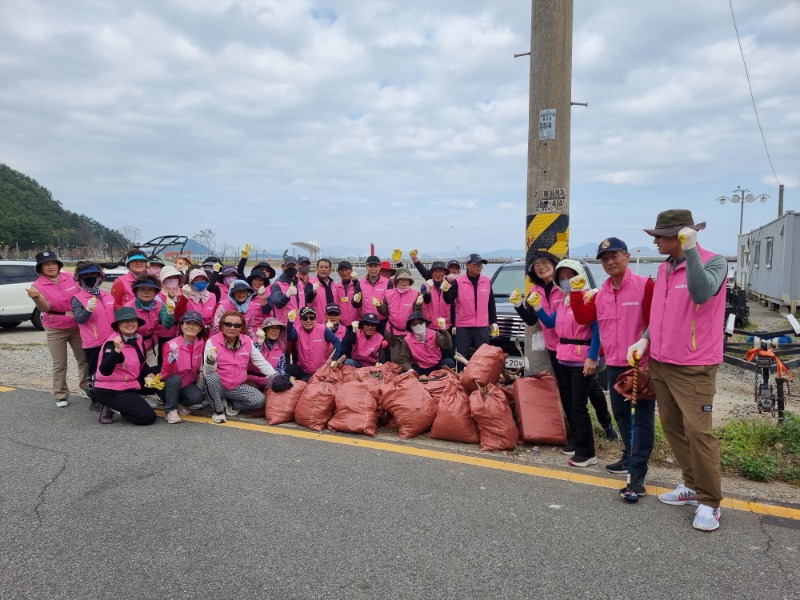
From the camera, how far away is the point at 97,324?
226 inches

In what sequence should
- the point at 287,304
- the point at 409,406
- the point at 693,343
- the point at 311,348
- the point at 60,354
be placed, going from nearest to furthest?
the point at 693,343 < the point at 409,406 < the point at 60,354 < the point at 311,348 < the point at 287,304

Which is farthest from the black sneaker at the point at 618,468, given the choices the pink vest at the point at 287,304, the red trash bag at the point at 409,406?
the pink vest at the point at 287,304

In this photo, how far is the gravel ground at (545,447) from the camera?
11.8ft

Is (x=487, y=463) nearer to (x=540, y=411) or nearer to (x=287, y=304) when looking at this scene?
(x=540, y=411)

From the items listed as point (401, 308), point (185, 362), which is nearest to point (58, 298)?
point (185, 362)

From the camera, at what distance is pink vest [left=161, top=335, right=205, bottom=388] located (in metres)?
5.44

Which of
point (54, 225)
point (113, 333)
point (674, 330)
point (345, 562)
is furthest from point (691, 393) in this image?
point (54, 225)

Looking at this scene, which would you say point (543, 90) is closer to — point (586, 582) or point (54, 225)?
point (586, 582)

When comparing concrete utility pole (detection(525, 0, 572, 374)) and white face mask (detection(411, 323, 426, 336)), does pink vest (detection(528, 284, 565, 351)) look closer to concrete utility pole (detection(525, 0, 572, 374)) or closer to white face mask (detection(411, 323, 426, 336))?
concrete utility pole (detection(525, 0, 572, 374))

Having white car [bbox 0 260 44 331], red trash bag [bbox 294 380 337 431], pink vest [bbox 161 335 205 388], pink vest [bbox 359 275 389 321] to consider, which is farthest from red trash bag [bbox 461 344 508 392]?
white car [bbox 0 260 44 331]

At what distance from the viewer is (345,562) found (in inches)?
107

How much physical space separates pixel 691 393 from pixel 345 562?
87.8 inches

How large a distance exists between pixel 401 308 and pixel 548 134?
286 cm

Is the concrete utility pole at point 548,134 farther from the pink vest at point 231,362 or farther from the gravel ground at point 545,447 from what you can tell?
the pink vest at point 231,362
